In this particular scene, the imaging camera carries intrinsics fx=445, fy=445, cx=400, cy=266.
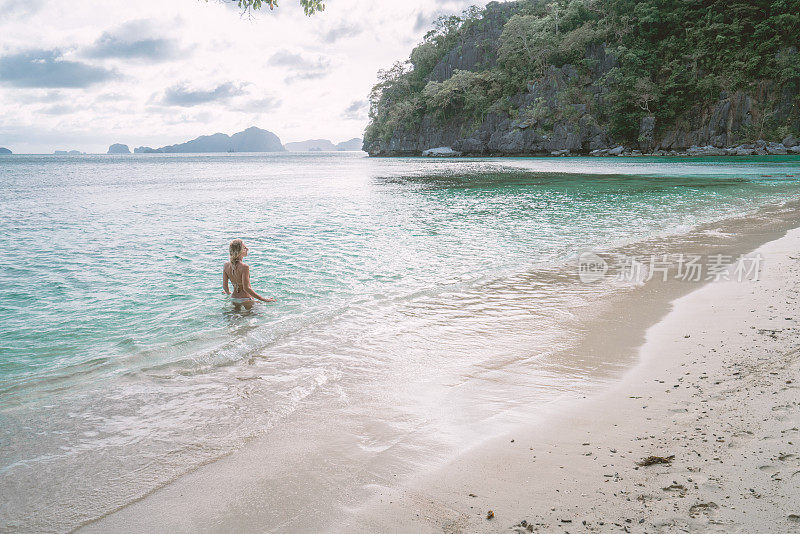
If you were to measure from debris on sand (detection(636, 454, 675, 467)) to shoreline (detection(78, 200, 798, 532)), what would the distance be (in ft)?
2.19

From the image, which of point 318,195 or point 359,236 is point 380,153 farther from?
point 359,236

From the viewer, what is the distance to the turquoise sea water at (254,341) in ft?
11.5

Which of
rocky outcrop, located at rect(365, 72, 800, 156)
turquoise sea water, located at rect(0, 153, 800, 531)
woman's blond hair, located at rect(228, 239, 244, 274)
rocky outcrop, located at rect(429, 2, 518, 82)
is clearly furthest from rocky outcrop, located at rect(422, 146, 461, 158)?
woman's blond hair, located at rect(228, 239, 244, 274)

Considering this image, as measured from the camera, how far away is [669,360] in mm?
4523

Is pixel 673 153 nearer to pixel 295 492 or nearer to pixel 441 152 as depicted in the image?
pixel 441 152

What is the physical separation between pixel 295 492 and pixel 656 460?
2265mm

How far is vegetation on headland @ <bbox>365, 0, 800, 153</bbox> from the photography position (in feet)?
167

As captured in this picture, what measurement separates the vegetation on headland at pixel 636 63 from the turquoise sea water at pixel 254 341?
169ft

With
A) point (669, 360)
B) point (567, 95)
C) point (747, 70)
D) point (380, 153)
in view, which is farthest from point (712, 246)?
point (380, 153)

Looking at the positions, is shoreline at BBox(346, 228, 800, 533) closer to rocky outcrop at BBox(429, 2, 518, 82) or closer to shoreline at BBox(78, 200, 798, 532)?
shoreline at BBox(78, 200, 798, 532)

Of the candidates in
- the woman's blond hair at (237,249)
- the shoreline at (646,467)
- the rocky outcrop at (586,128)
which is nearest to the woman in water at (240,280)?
the woman's blond hair at (237,249)

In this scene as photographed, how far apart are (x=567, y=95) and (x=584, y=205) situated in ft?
185

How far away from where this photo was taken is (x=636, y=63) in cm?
5903

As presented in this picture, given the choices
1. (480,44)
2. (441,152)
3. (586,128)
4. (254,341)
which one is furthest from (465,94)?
→ (254,341)
